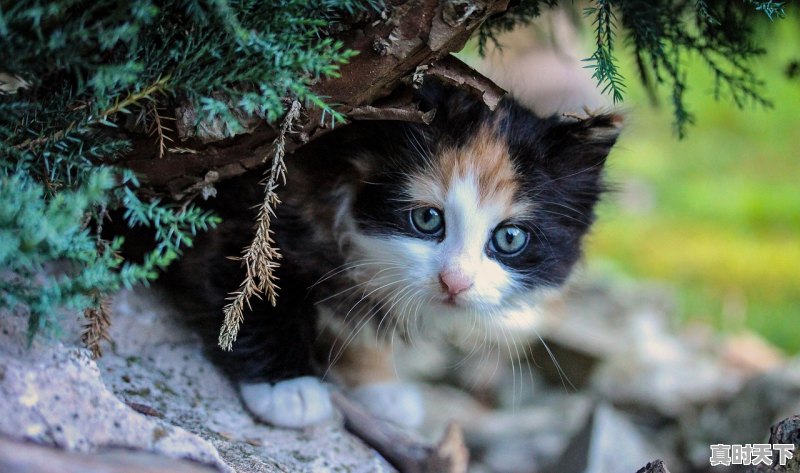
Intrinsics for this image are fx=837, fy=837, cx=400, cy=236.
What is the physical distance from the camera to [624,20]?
179cm

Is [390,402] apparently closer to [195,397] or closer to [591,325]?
[195,397]

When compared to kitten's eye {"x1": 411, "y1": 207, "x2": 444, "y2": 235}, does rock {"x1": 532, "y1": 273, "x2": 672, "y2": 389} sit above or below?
below

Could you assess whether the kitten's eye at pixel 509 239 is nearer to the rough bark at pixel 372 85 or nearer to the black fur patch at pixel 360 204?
the black fur patch at pixel 360 204

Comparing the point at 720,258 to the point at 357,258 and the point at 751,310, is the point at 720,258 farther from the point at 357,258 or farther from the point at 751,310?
the point at 357,258

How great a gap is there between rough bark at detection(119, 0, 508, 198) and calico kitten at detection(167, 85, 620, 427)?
6.1 inches

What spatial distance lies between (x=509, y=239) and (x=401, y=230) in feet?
0.68

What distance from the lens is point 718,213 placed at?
161 inches

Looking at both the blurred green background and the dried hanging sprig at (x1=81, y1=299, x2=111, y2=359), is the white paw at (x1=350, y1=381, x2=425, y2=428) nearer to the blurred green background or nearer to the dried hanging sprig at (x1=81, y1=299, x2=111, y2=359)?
the dried hanging sprig at (x1=81, y1=299, x2=111, y2=359)

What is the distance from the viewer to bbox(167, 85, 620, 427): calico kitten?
1.55m

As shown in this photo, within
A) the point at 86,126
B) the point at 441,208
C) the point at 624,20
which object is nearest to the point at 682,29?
the point at 624,20

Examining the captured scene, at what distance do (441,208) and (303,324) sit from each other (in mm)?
430

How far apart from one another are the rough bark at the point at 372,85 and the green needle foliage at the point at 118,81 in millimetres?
39

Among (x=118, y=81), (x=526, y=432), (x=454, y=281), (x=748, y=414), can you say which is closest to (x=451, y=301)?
(x=454, y=281)


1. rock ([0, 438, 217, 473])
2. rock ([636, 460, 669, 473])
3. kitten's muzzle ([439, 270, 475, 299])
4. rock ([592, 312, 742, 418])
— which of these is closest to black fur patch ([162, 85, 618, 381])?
kitten's muzzle ([439, 270, 475, 299])
